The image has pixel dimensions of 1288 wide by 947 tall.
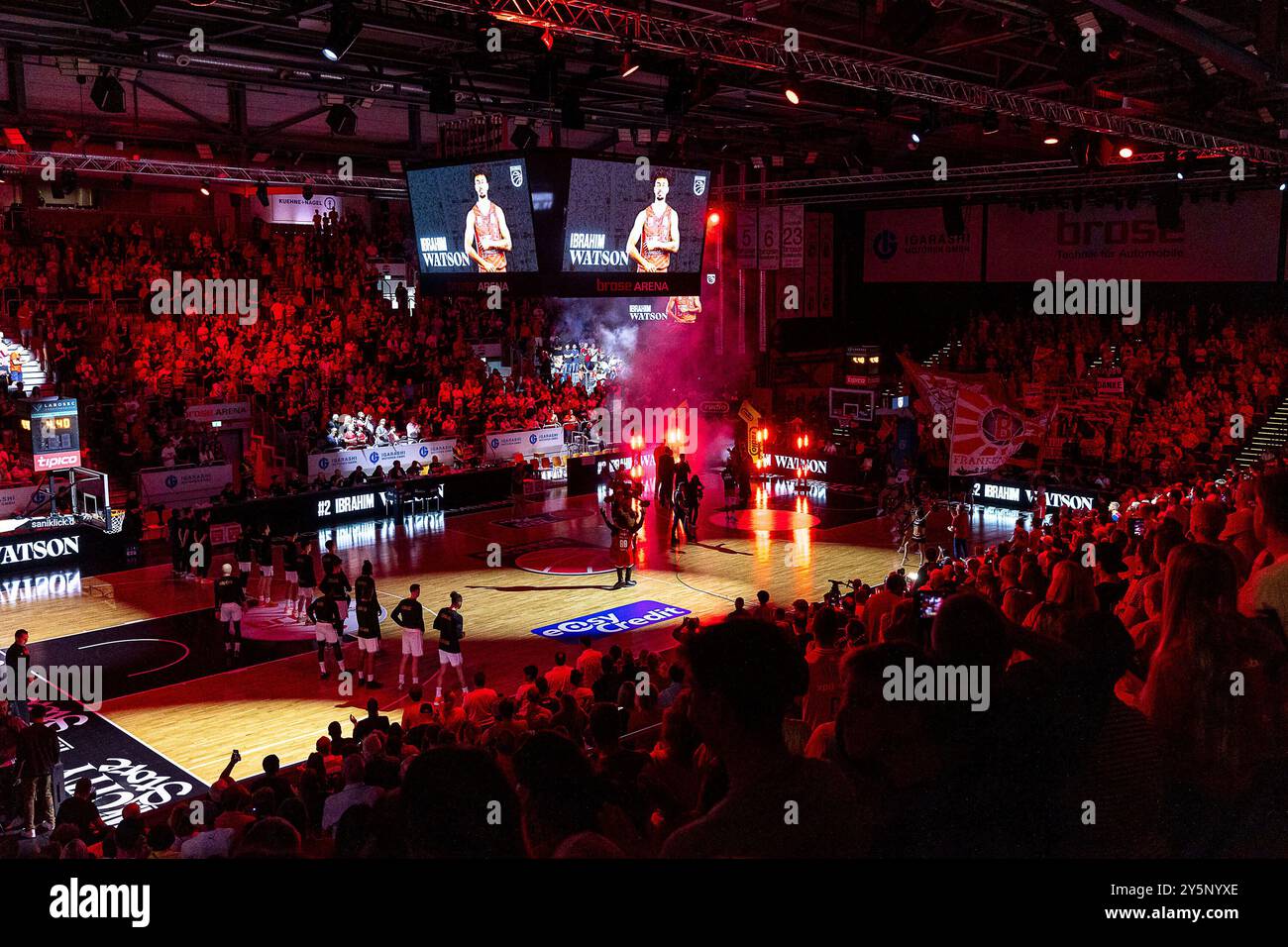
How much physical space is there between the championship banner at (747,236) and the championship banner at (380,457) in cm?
839

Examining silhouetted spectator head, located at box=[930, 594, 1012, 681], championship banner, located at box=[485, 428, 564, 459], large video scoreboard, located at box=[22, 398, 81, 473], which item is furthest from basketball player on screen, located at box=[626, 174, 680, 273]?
silhouetted spectator head, located at box=[930, 594, 1012, 681]

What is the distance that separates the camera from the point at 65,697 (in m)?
13.1

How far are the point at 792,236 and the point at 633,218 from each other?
11.6 meters

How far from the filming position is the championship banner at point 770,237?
2705 cm

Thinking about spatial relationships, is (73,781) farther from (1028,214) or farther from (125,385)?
(1028,214)

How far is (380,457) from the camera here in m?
24.6

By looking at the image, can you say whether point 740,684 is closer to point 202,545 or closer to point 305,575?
point 305,575

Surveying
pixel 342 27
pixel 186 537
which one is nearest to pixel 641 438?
pixel 186 537

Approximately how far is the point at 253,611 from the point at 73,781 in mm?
5960

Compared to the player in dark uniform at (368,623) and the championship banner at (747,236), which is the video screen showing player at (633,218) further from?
the championship banner at (747,236)

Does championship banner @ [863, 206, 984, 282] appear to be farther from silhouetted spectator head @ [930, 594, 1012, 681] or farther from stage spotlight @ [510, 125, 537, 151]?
silhouetted spectator head @ [930, 594, 1012, 681]

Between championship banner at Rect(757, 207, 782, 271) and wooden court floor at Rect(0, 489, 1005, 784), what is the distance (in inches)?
231
